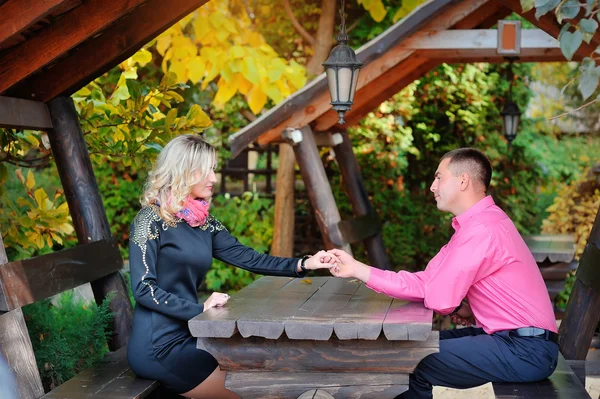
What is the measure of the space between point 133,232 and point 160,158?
1.27 feet

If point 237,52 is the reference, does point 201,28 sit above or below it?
above

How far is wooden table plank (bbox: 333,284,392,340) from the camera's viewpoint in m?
3.16

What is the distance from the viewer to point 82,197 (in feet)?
16.1

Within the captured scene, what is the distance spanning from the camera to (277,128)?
706 cm

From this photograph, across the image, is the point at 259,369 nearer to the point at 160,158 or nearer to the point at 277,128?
the point at 160,158

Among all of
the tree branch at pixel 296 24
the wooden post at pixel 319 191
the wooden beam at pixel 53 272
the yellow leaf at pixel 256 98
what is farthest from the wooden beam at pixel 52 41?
the tree branch at pixel 296 24

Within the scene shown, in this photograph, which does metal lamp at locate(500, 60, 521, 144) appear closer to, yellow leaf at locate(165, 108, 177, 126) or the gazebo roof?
the gazebo roof

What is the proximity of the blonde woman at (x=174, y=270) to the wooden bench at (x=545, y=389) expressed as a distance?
1.06 meters

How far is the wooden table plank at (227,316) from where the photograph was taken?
10.6 ft

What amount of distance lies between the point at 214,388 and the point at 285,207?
20.7 ft

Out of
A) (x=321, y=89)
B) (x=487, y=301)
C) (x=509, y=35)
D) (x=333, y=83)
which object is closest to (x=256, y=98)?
(x=321, y=89)

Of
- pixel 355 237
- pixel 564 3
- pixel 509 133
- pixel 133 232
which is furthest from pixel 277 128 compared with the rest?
pixel 564 3

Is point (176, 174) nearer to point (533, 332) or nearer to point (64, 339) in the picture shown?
point (64, 339)

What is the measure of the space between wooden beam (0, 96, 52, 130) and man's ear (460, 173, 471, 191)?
7.54ft
